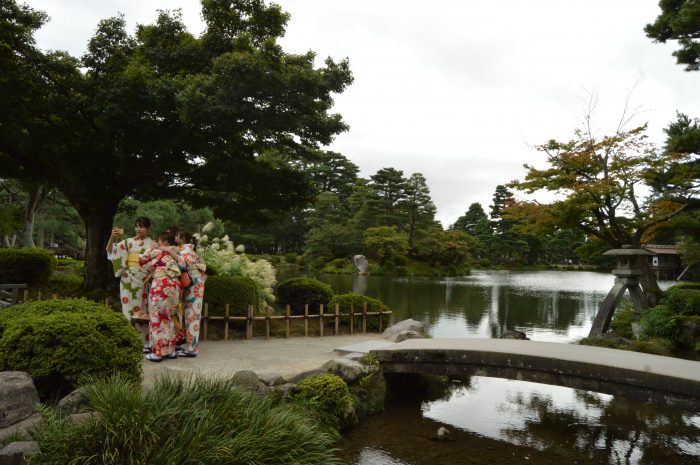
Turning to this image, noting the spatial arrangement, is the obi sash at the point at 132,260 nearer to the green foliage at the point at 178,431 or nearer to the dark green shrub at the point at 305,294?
the green foliage at the point at 178,431

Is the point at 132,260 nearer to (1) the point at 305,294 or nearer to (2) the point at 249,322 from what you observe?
(2) the point at 249,322

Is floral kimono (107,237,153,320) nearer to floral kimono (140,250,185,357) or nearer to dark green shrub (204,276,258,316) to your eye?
floral kimono (140,250,185,357)

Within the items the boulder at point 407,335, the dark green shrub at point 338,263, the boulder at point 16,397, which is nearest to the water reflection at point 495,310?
the boulder at point 407,335

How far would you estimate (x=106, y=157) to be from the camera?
9.29 metres

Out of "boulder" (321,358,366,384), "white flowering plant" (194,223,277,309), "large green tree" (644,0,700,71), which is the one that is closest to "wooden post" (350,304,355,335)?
"white flowering plant" (194,223,277,309)

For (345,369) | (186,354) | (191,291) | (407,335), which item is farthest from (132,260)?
(407,335)

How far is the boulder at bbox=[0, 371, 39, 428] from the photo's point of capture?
3387 mm

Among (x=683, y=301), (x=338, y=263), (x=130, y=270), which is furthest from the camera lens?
(x=338, y=263)

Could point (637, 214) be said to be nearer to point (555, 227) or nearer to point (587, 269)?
point (555, 227)

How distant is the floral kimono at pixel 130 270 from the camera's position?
603 centimetres

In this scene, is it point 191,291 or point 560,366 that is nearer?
point 560,366

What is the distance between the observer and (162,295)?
5.71m

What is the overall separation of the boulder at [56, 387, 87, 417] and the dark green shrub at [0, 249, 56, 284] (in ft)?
29.1

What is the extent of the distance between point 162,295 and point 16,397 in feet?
7.53
